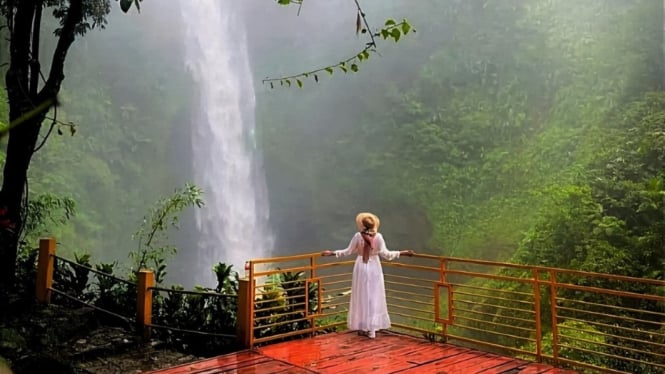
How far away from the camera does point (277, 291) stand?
5430 mm

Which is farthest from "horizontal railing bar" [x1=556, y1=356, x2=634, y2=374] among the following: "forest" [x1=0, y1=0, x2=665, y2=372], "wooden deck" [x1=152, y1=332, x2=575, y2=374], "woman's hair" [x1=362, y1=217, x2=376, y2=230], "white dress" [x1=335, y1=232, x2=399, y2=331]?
"forest" [x1=0, y1=0, x2=665, y2=372]

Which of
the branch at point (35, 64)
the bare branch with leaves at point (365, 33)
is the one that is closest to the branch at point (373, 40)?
the bare branch with leaves at point (365, 33)

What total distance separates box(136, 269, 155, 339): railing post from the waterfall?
37.1 ft

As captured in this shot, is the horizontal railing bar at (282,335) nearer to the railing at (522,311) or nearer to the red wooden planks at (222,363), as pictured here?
the railing at (522,311)

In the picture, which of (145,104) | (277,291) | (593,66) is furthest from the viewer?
(145,104)

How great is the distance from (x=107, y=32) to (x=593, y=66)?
17.5 meters

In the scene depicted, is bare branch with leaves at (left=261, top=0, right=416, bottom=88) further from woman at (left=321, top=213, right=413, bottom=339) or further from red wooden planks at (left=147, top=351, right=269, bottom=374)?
red wooden planks at (left=147, top=351, right=269, bottom=374)

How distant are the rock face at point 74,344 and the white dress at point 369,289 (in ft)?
5.66

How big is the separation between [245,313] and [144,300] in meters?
1.31

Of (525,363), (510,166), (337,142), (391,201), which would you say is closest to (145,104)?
(337,142)

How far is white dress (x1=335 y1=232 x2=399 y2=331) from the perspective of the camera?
512 centimetres

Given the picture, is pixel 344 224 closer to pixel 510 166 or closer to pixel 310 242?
pixel 310 242

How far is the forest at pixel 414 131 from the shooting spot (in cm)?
1159

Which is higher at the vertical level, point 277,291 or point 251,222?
point 251,222
